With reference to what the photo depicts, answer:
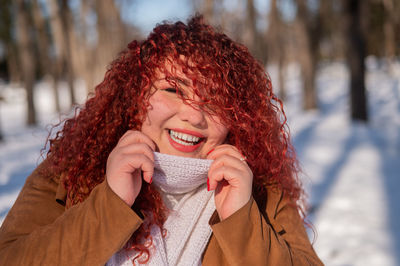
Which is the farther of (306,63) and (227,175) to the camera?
(306,63)

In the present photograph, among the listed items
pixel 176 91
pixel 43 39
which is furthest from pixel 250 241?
pixel 43 39

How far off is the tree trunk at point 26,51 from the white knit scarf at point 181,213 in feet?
35.5

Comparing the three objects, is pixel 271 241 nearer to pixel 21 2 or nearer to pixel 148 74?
pixel 148 74

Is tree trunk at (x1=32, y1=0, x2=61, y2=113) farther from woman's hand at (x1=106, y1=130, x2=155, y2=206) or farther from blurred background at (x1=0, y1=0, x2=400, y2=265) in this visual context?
woman's hand at (x1=106, y1=130, x2=155, y2=206)

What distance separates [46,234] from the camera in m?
1.04

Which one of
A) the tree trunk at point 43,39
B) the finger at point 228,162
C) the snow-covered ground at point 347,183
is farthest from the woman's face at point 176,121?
the tree trunk at point 43,39

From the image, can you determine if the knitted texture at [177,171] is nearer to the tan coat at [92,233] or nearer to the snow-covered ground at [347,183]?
the tan coat at [92,233]

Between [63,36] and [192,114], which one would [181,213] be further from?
[63,36]

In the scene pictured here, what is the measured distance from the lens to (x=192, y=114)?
1189mm

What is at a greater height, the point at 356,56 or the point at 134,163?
the point at 134,163

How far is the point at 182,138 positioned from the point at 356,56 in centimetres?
850

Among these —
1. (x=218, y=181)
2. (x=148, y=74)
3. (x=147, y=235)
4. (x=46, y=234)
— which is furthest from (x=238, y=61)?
(x=46, y=234)

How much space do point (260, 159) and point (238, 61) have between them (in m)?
0.41

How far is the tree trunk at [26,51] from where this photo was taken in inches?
401
